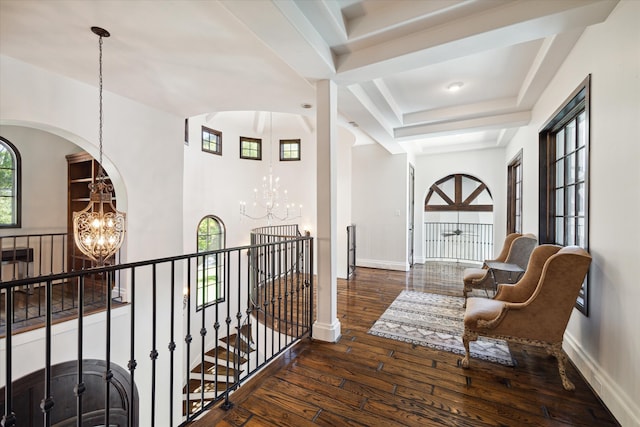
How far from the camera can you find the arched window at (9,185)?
4473 mm

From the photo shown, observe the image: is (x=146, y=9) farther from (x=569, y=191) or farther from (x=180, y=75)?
(x=569, y=191)

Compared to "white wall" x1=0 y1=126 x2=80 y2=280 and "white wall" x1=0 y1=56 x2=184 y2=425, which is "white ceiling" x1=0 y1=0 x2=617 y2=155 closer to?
"white wall" x1=0 y1=56 x2=184 y2=425

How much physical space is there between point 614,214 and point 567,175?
4.21 feet

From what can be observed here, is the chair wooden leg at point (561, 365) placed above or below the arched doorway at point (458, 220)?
below

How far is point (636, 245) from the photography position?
1588 millimetres

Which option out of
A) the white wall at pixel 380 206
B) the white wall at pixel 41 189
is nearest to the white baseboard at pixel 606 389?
the white wall at pixel 380 206

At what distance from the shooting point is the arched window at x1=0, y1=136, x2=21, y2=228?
14.7ft

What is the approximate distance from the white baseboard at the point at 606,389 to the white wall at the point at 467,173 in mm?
4491

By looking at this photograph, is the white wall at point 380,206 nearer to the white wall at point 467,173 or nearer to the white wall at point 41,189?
the white wall at point 467,173

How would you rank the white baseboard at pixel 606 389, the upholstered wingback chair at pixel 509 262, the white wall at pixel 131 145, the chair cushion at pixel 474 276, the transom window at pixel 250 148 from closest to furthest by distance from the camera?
1. the white baseboard at pixel 606 389
2. the white wall at pixel 131 145
3. the upholstered wingback chair at pixel 509 262
4. the chair cushion at pixel 474 276
5. the transom window at pixel 250 148

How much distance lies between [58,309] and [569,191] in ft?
19.7

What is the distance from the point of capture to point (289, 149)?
822cm

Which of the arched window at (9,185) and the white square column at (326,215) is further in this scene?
the arched window at (9,185)

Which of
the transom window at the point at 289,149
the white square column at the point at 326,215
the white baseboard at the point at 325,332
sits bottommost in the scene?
the white baseboard at the point at 325,332
